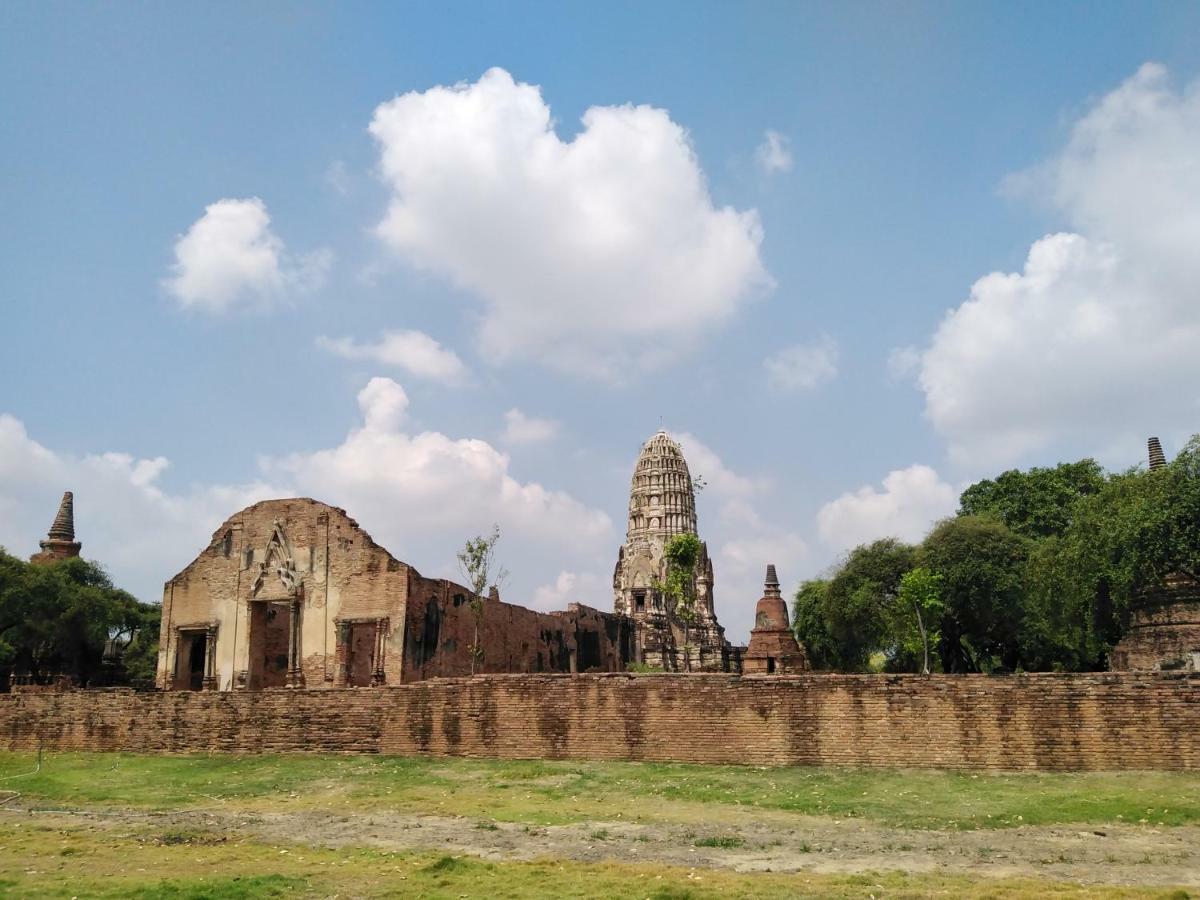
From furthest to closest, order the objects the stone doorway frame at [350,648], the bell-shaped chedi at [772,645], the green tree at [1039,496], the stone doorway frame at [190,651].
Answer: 1. the green tree at [1039,496]
2. the bell-shaped chedi at [772,645]
3. the stone doorway frame at [190,651]
4. the stone doorway frame at [350,648]

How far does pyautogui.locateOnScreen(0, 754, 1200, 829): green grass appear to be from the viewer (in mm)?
11781

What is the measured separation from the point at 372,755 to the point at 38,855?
29.3 ft

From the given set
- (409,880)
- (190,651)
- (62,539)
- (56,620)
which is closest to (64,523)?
(62,539)

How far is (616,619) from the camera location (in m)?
44.8

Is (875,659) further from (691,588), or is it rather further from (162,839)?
(162,839)

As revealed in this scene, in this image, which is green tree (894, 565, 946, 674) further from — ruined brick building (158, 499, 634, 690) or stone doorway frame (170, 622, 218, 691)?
stone doorway frame (170, 622, 218, 691)

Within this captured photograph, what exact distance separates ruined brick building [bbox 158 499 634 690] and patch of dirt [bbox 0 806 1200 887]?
42.5 feet

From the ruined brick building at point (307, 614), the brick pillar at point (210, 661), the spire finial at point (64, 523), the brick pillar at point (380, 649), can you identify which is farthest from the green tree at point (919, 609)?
the spire finial at point (64, 523)

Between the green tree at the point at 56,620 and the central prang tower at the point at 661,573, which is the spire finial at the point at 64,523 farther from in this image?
the central prang tower at the point at 661,573

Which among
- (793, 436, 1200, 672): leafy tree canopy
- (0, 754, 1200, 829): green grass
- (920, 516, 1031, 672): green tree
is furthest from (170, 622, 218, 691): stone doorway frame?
(920, 516, 1031, 672): green tree

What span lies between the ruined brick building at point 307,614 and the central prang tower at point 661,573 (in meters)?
20.2

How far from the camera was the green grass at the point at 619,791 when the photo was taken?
1178cm

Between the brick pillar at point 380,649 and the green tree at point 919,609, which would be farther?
the green tree at point 919,609

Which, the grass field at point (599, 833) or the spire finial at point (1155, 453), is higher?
the spire finial at point (1155, 453)
